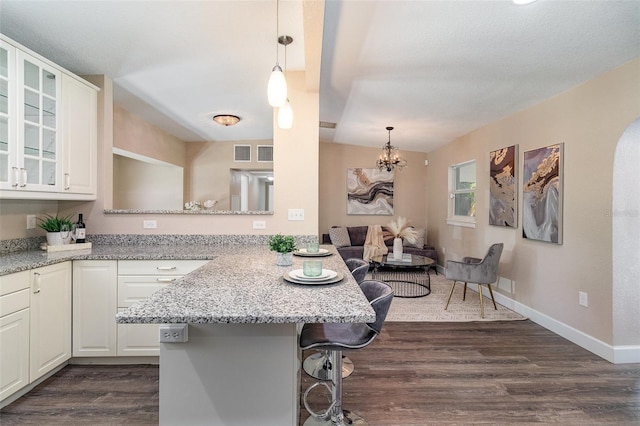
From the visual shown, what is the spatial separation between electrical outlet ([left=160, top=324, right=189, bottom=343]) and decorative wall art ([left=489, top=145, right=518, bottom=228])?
3759 millimetres

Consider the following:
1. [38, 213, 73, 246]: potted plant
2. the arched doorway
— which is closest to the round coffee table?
the arched doorway

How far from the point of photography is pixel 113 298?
239 cm

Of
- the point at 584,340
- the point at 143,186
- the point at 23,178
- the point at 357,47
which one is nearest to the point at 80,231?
the point at 23,178

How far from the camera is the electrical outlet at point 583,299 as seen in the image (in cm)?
280

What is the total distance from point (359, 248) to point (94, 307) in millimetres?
4202

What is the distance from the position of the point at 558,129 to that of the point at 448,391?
2699 millimetres

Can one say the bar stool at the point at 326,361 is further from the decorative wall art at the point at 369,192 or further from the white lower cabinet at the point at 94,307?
the decorative wall art at the point at 369,192

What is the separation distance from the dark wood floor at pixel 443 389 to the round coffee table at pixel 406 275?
1.55 metres

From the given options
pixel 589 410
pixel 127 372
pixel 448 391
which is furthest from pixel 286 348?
pixel 589 410

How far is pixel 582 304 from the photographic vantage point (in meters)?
2.84

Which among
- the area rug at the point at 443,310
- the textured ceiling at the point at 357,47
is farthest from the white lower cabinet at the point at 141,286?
the area rug at the point at 443,310

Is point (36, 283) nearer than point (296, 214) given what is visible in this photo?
Yes

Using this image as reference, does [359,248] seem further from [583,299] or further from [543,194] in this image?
[583,299]

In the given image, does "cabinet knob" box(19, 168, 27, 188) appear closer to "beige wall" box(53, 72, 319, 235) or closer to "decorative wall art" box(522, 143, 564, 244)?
"beige wall" box(53, 72, 319, 235)
